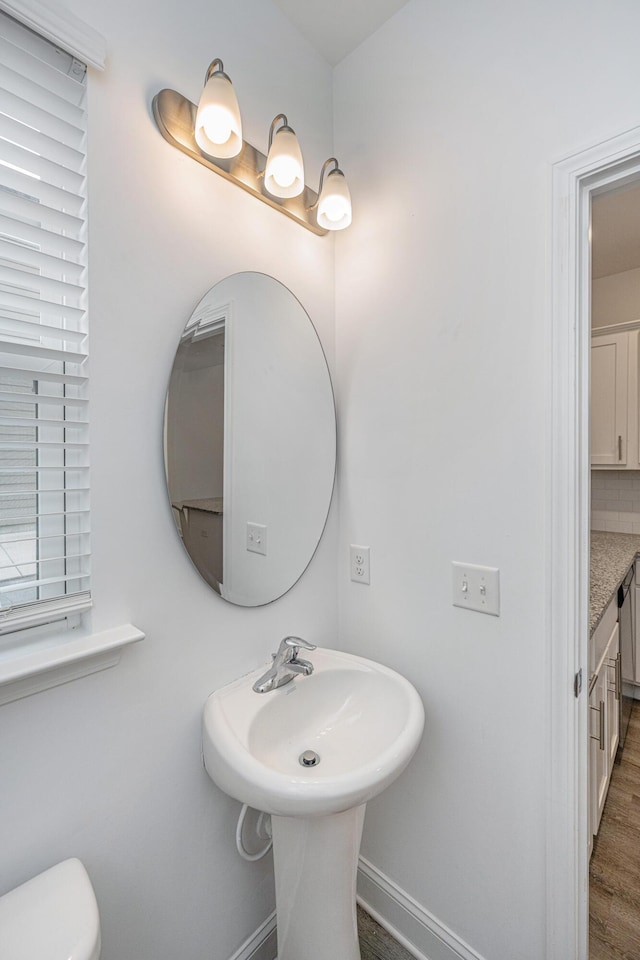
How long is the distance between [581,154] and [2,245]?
47.6 inches

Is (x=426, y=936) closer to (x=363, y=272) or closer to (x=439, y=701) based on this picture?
(x=439, y=701)

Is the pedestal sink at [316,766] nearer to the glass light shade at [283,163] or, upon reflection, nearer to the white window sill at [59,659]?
the white window sill at [59,659]

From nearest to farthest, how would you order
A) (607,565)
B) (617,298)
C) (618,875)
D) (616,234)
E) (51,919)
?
1. (51,919)
2. (618,875)
3. (607,565)
4. (616,234)
5. (617,298)

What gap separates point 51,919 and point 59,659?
392 millimetres

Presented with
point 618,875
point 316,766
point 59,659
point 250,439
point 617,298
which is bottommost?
point 618,875

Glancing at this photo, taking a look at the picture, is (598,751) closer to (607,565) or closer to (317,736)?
(607,565)

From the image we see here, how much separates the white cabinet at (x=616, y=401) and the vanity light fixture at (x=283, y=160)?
2.56 meters

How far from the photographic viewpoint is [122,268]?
95 centimetres

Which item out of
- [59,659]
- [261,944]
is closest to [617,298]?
[59,659]

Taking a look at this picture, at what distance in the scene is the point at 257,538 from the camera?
127 cm

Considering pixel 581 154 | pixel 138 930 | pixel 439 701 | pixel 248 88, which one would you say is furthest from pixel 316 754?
pixel 248 88

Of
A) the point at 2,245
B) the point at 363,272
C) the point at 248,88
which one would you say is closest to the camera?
the point at 2,245

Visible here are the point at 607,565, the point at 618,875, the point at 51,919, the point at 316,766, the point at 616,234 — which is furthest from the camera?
the point at 616,234

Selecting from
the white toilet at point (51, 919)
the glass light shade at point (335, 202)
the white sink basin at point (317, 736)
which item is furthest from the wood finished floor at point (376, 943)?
the glass light shade at point (335, 202)
